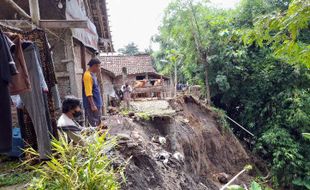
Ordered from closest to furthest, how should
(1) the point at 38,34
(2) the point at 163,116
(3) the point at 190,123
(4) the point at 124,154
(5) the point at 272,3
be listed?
(1) the point at 38,34, (4) the point at 124,154, (2) the point at 163,116, (3) the point at 190,123, (5) the point at 272,3

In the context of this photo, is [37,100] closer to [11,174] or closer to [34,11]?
[11,174]

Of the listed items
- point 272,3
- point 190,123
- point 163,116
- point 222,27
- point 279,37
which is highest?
point 272,3

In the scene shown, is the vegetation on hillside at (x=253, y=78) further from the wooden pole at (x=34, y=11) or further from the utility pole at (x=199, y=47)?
the wooden pole at (x=34, y=11)

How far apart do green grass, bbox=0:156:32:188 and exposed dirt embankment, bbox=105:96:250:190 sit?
1422 millimetres

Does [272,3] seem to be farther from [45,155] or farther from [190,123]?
[45,155]

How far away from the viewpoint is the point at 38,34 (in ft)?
12.1

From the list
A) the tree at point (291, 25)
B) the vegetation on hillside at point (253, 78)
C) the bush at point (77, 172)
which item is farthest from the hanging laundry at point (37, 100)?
the vegetation on hillside at point (253, 78)

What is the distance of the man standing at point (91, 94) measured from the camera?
175 inches

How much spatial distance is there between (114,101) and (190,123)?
5.27 metres

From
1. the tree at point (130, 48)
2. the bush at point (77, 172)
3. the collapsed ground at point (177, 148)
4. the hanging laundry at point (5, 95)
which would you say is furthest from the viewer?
the tree at point (130, 48)

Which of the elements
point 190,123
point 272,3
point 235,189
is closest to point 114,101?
point 190,123

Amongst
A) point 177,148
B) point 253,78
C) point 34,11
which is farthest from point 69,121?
point 253,78

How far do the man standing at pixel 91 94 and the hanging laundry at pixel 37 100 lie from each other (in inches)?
44.9

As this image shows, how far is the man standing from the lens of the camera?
4450 mm
